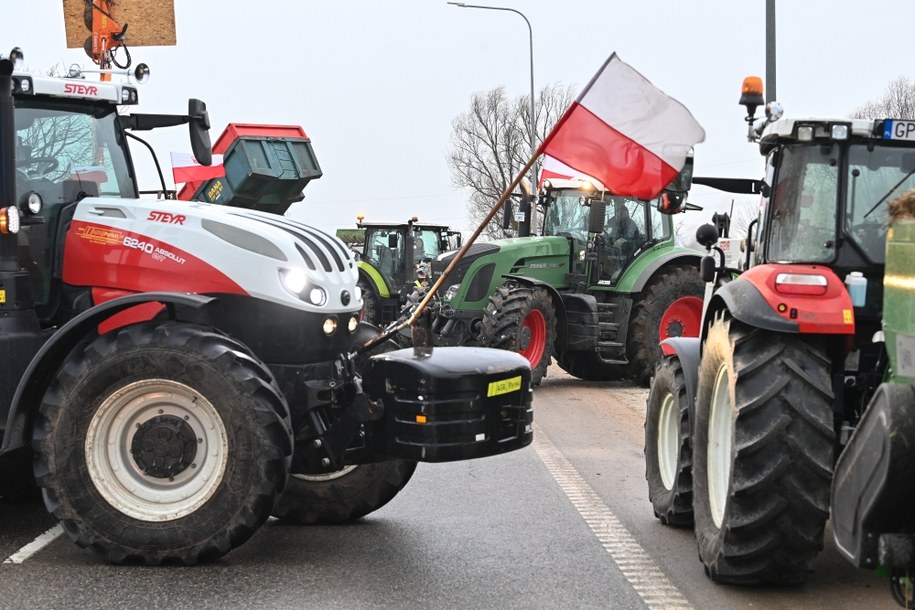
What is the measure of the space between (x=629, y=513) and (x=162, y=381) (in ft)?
10.5

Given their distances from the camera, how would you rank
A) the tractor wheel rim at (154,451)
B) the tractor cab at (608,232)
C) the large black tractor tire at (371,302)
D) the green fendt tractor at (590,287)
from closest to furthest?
the tractor wheel rim at (154,451), the green fendt tractor at (590,287), the tractor cab at (608,232), the large black tractor tire at (371,302)

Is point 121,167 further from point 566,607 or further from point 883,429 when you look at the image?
point 883,429

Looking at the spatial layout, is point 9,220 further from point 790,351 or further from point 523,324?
point 523,324

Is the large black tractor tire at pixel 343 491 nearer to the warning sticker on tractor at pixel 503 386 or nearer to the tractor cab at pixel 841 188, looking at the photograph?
the warning sticker on tractor at pixel 503 386

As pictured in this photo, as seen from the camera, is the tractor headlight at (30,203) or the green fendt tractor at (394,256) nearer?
the tractor headlight at (30,203)

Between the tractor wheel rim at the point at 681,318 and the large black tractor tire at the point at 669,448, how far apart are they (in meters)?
8.14

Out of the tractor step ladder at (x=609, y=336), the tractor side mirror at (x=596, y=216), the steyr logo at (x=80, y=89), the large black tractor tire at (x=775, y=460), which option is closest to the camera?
the large black tractor tire at (x=775, y=460)

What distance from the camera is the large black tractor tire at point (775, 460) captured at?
5.00 m

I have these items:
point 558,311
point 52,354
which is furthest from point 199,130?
point 558,311

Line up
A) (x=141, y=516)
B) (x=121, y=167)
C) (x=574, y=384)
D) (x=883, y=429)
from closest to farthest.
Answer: (x=883, y=429) → (x=141, y=516) → (x=121, y=167) → (x=574, y=384)

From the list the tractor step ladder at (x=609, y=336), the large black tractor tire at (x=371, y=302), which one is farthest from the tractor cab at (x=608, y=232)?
the large black tractor tire at (x=371, y=302)

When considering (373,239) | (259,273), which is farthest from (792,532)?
(373,239)

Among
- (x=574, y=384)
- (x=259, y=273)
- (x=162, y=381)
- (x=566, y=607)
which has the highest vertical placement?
(x=259, y=273)

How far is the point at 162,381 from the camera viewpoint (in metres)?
5.81
